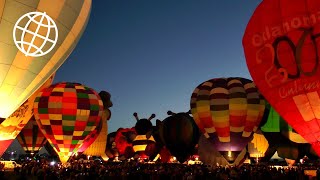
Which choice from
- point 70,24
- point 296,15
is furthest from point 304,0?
point 70,24

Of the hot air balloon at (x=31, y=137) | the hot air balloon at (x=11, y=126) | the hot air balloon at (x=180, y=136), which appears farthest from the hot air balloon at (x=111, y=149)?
the hot air balloon at (x=11, y=126)

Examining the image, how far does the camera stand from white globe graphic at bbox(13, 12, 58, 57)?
12047 mm

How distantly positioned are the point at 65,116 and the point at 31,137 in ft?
29.0

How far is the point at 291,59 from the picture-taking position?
13.7 m

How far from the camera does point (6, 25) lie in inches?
465

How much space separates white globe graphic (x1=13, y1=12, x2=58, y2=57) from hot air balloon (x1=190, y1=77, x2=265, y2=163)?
12.2 m

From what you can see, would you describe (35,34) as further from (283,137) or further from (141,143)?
(141,143)

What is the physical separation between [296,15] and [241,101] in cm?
993

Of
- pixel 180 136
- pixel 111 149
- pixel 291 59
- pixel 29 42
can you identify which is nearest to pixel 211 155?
pixel 180 136

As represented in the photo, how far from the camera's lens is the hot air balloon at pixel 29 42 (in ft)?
39.1

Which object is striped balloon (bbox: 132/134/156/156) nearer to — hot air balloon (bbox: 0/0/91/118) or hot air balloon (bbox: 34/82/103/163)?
hot air balloon (bbox: 34/82/103/163)

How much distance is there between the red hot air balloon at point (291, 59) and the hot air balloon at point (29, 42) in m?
6.73

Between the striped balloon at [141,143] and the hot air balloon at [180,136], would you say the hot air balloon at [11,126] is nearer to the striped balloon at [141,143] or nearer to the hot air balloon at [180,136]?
the hot air balloon at [180,136]

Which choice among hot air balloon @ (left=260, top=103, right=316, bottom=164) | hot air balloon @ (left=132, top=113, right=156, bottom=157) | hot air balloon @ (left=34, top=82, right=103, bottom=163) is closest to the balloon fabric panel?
hot air balloon @ (left=260, top=103, right=316, bottom=164)
